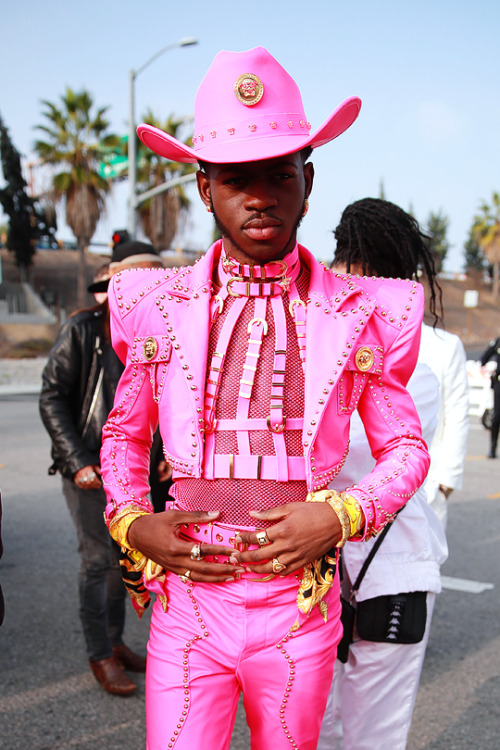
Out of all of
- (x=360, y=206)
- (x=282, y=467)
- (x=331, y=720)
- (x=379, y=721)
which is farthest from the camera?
(x=360, y=206)

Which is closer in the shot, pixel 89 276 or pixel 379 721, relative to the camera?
pixel 379 721

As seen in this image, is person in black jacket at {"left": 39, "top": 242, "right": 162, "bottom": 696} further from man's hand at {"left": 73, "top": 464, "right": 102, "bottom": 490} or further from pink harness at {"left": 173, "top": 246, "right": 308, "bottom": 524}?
pink harness at {"left": 173, "top": 246, "right": 308, "bottom": 524}

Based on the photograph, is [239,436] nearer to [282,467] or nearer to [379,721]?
[282,467]

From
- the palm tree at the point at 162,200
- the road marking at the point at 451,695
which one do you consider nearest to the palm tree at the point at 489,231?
the palm tree at the point at 162,200

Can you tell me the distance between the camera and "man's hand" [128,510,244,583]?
1750 mm

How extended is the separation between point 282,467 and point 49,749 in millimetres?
2249

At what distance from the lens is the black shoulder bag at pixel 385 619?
8.00 ft

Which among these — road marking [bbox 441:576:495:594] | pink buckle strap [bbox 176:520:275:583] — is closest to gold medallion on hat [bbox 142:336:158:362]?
pink buckle strap [bbox 176:520:275:583]

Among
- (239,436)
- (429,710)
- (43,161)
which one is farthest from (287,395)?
(43,161)

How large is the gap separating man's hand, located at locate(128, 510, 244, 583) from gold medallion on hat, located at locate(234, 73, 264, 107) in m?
1.00

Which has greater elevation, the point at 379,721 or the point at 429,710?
the point at 379,721

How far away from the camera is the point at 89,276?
159ft

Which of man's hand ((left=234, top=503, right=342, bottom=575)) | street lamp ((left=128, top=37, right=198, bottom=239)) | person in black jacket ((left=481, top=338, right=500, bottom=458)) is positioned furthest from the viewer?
street lamp ((left=128, top=37, right=198, bottom=239))

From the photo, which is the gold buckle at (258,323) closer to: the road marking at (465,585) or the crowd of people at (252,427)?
the crowd of people at (252,427)
